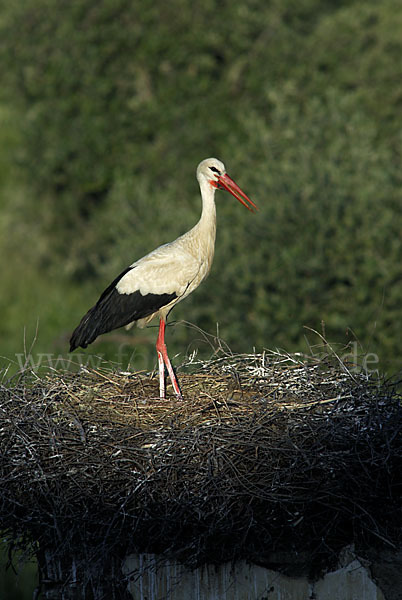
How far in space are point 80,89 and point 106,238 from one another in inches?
144

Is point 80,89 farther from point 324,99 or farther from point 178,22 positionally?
point 324,99

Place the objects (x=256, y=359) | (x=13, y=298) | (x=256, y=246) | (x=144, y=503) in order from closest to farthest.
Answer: (x=144, y=503), (x=256, y=359), (x=256, y=246), (x=13, y=298)

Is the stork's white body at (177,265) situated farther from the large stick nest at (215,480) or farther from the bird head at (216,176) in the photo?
the large stick nest at (215,480)

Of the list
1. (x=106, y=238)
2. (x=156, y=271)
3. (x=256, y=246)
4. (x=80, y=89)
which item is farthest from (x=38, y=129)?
(x=156, y=271)

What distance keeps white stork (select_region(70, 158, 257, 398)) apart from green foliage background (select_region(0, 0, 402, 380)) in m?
7.77

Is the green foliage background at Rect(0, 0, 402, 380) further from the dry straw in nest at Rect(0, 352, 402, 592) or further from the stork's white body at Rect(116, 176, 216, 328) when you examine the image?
the dry straw in nest at Rect(0, 352, 402, 592)

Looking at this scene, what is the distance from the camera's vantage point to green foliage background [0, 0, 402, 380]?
15219 millimetres

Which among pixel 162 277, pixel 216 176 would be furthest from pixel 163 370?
pixel 216 176

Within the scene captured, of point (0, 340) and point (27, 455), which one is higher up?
point (0, 340)

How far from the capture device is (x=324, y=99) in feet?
66.1

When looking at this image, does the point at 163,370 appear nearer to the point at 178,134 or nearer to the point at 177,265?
the point at 177,265

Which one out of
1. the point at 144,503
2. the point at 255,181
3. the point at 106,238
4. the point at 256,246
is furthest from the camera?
the point at 106,238

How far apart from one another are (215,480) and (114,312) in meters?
2.09

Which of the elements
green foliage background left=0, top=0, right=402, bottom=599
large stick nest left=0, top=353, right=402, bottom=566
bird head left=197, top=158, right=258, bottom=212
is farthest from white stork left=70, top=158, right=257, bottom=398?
green foliage background left=0, top=0, right=402, bottom=599
